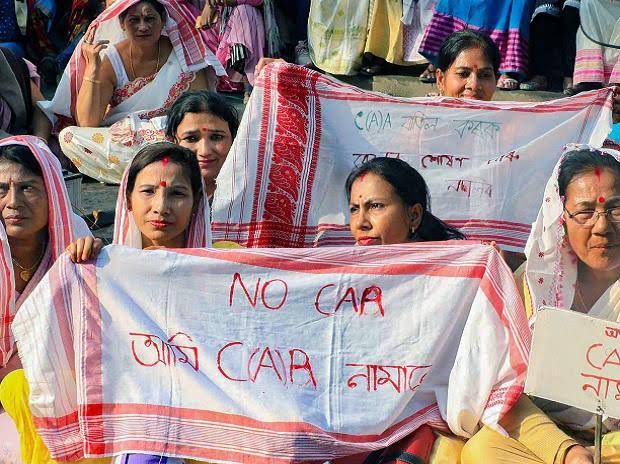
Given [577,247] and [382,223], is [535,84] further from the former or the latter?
[577,247]

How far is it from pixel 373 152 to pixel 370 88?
8.05 ft

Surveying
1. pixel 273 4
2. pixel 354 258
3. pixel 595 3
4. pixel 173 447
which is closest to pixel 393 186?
pixel 354 258

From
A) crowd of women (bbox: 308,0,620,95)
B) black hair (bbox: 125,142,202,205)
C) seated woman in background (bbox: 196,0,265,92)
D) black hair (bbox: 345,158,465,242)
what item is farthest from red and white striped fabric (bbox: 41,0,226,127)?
black hair (bbox: 345,158,465,242)

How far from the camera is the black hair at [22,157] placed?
3969mm

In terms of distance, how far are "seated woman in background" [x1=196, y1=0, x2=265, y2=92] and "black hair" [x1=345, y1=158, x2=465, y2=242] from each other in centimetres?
352

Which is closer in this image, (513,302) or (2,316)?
(513,302)

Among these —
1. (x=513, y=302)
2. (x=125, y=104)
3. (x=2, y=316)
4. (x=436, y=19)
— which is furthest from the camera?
(x=436, y=19)

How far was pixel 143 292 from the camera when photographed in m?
3.33

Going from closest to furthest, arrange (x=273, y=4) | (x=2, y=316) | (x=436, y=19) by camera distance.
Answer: (x=2, y=316) < (x=436, y=19) < (x=273, y=4)

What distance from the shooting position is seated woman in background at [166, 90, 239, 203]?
185 inches

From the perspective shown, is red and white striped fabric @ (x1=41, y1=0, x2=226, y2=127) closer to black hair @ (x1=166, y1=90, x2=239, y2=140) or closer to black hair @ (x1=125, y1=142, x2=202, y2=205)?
black hair @ (x1=166, y1=90, x2=239, y2=140)

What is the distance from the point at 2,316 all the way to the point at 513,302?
167 centimetres

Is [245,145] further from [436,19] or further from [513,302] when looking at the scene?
[436,19]

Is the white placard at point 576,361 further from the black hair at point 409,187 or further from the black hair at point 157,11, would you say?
the black hair at point 157,11
